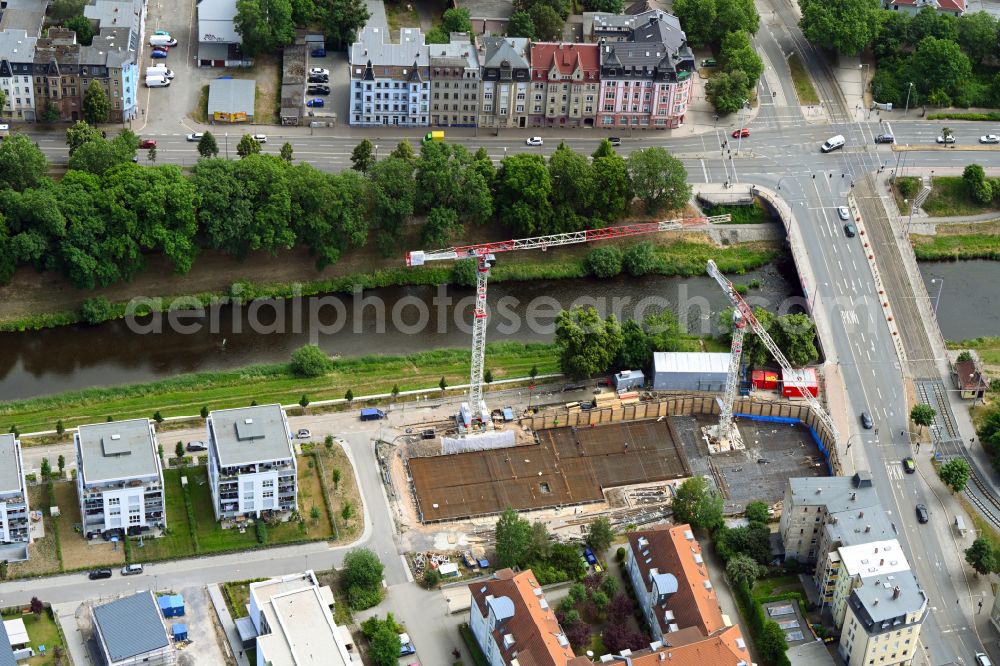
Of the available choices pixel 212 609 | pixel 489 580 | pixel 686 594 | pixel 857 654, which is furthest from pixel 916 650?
pixel 212 609

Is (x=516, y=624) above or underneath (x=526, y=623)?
underneath

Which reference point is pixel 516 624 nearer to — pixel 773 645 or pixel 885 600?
pixel 773 645

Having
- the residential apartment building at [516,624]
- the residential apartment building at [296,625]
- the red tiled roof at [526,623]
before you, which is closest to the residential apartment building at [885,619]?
the residential apartment building at [516,624]

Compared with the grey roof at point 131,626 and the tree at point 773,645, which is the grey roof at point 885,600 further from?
the grey roof at point 131,626

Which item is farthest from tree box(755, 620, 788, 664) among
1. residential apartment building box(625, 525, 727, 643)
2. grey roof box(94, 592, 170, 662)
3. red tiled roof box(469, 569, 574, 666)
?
grey roof box(94, 592, 170, 662)

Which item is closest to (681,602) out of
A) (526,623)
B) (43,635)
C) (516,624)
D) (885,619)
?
(526,623)
